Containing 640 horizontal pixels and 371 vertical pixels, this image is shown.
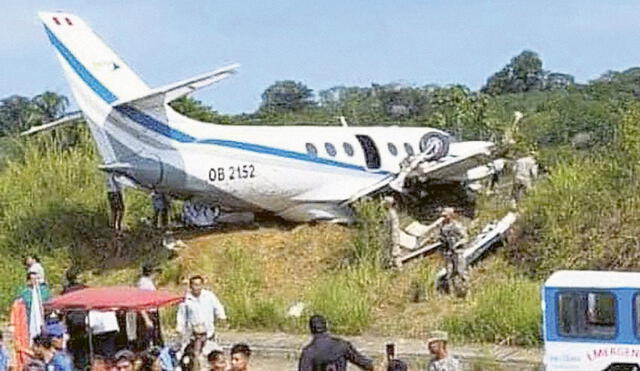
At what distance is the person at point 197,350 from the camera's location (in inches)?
581

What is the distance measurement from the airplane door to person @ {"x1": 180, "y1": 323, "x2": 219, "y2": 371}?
13317mm

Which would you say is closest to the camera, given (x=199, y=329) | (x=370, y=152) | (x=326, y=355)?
(x=326, y=355)

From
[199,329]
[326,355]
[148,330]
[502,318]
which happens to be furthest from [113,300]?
[502,318]

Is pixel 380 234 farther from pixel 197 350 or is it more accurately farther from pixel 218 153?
pixel 197 350

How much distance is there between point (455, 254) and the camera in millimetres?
22625

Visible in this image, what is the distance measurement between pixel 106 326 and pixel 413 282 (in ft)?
27.2

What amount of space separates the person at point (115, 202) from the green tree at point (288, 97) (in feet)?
146

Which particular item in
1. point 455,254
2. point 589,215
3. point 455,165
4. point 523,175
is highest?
point 455,165

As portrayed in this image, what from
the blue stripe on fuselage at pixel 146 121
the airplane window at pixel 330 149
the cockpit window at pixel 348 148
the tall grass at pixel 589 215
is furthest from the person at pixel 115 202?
the tall grass at pixel 589 215

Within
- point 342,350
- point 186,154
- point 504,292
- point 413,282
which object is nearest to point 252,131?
point 186,154

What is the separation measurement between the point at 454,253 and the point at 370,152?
707 centimetres

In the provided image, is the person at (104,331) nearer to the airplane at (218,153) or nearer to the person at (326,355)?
the person at (326,355)

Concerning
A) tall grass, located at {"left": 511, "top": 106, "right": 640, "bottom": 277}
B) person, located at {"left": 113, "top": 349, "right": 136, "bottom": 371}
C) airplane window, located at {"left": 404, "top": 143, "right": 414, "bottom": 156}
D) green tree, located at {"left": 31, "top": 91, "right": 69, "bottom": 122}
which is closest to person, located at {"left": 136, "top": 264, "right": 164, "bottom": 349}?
person, located at {"left": 113, "top": 349, "right": 136, "bottom": 371}

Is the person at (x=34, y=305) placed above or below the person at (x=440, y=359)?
above
